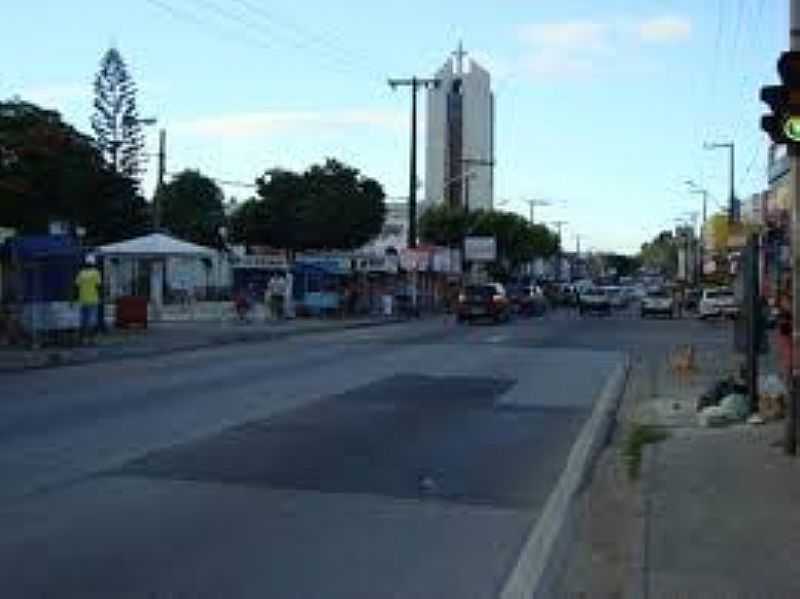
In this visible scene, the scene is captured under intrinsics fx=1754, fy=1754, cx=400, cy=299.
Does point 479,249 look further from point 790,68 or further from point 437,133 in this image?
point 790,68

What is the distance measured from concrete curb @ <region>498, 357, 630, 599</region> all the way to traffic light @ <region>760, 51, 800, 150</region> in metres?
3.66

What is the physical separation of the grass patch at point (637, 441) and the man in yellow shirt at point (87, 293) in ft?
70.9

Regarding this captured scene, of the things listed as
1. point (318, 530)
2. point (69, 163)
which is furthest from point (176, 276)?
point (318, 530)

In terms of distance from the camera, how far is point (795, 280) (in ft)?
57.0

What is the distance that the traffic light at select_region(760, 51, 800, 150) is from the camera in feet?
53.0

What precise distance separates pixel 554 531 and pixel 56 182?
2948 inches

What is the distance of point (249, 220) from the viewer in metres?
120

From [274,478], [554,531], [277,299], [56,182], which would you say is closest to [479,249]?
[56,182]

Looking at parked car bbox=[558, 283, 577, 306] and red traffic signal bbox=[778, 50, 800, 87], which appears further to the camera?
parked car bbox=[558, 283, 577, 306]

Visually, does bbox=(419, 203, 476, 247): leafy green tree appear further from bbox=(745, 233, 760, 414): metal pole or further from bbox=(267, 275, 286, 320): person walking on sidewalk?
bbox=(745, 233, 760, 414): metal pole

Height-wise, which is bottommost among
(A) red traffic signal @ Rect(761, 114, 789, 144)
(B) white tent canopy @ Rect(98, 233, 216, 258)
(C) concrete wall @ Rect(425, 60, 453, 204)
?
(B) white tent canopy @ Rect(98, 233, 216, 258)

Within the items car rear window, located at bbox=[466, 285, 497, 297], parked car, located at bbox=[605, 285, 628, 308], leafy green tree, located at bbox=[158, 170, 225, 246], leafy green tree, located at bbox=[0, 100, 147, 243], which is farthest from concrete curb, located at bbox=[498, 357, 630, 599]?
leafy green tree, located at bbox=[158, 170, 225, 246]

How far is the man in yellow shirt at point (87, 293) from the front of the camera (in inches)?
1601

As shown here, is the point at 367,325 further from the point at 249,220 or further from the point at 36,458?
the point at 249,220
